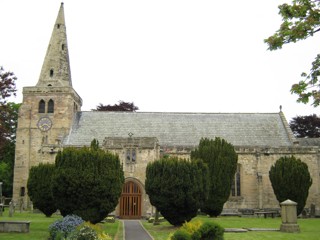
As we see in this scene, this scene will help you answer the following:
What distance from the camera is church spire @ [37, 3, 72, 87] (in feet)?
136

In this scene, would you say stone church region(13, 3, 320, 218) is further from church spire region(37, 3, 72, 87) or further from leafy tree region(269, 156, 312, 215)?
leafy tree region(269, 156, 312, 215)

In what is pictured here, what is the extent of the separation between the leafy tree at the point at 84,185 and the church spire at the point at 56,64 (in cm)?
2215

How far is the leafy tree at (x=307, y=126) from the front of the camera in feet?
168

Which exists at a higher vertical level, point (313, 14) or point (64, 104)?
point (64, 104)

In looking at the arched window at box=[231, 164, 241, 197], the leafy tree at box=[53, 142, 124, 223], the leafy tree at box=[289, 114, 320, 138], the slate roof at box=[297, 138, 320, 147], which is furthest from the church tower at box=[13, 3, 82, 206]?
the leafy tree at box=[289, 114, 320, 138]

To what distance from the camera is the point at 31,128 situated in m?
40.7

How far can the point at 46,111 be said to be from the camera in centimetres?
4112

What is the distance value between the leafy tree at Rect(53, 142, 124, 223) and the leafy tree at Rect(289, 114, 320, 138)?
124 ft

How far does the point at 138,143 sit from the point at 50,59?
48.8ft

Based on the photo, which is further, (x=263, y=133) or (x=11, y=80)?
(x=263, y=133)

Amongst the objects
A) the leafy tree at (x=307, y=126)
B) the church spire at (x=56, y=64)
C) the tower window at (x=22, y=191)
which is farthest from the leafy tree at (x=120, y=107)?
the leafy tree at (x=307, y=126)

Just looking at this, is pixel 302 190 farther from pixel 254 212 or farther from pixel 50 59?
pixel 50 59

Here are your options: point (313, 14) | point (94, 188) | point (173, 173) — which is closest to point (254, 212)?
point (173, 173)

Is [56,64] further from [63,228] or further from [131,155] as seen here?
[63,228]
